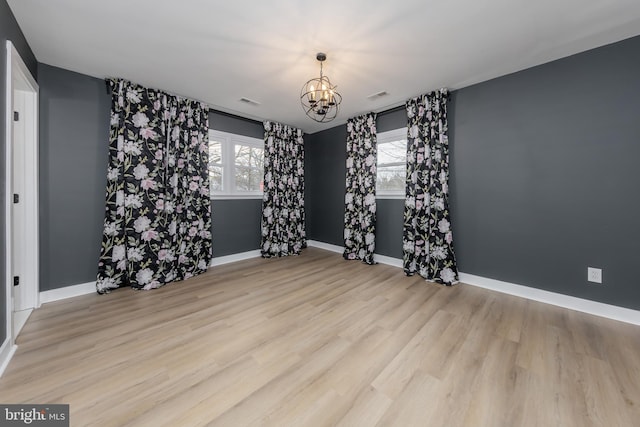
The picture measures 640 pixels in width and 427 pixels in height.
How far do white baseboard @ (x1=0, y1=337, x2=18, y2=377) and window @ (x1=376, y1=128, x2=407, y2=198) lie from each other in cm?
416

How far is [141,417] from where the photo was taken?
3.93 ft

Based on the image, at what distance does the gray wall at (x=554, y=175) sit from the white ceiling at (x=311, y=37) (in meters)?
0.29

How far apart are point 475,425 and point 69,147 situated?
14.0 ft

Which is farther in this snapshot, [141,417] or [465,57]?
[465,57]

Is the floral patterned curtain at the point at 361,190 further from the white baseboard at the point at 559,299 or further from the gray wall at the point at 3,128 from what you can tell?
the gray wall at the point at 3,128

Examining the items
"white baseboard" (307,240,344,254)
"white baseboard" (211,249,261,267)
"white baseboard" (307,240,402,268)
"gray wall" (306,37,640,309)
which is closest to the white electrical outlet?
"gray wall" (306,37,640,309)

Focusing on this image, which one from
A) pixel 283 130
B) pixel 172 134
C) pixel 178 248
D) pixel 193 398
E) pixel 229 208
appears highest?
pixel 283 130

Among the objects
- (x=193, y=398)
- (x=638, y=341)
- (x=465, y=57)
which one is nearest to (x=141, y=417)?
(x=193, y=398)

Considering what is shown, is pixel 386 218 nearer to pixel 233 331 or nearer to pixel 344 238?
pixel 344 238

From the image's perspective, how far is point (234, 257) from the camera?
13.3 ft

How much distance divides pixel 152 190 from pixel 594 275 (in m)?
4.96

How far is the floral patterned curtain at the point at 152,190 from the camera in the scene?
279cm

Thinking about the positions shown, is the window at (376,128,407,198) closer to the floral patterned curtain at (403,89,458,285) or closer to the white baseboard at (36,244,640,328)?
the floral patterned curtain at (403,89,458,285)

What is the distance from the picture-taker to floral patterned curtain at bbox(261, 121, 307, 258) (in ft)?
14.1
